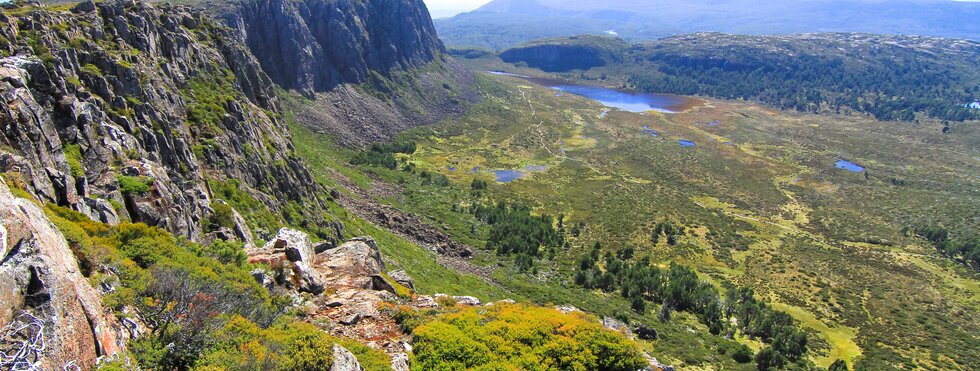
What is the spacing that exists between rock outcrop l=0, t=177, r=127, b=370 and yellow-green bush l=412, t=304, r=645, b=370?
1084cm

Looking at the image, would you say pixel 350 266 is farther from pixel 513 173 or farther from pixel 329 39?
pixel 329 39

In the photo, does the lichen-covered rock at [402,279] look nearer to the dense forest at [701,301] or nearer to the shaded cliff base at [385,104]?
the dense forest at [701,301]

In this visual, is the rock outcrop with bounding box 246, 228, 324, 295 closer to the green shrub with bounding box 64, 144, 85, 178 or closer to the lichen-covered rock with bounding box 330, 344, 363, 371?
the lichen-covered rock with bounding box 330, 344, 363, 371

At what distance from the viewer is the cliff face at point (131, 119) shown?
76.4 ft

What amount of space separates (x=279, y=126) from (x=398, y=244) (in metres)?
22.2

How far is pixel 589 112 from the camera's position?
178 metres

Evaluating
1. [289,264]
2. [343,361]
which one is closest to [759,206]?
[289,264]

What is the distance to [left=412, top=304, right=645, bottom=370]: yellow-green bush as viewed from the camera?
20328 mm

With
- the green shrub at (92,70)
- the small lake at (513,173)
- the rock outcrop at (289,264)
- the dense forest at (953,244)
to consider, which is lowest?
the dense forest at (953,244)

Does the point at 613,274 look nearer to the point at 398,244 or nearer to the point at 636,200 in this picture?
the point at 398,244

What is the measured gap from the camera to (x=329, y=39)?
133500mm

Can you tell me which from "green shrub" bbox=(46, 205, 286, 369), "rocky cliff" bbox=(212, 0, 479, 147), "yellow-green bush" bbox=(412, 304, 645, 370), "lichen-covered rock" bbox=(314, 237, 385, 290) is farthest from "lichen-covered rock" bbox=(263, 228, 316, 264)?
"rocky cliff" bbox=(212, 0, 479, 147)

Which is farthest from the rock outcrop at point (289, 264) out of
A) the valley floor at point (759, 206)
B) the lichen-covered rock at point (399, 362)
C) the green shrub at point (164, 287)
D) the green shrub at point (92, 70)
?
the valley floor at point (759, 206)

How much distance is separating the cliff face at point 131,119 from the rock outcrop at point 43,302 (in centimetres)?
916
